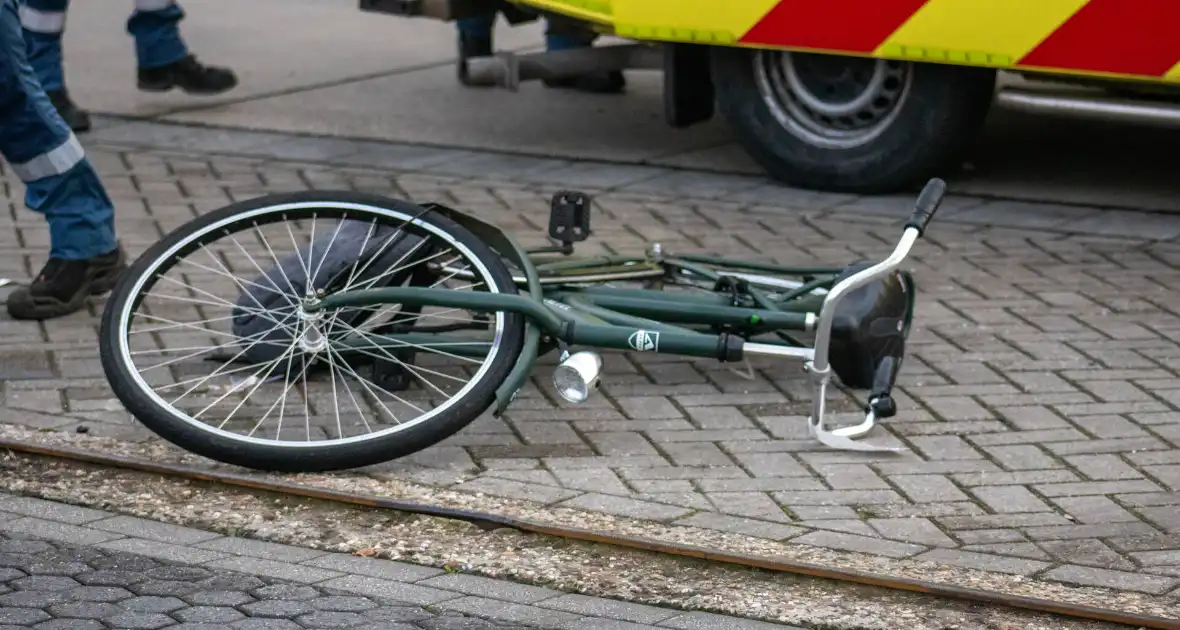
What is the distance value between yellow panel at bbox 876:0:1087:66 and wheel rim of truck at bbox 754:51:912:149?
0.34 meters

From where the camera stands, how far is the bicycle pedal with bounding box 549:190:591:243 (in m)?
5.54

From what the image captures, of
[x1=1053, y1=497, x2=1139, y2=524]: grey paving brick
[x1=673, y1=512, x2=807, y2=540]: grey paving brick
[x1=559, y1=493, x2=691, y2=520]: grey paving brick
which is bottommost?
[x1=1053, y1=497, x2=1139, y2=524]: grey paving brick

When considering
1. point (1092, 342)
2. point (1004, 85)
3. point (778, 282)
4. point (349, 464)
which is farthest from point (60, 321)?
point (1004, 85)

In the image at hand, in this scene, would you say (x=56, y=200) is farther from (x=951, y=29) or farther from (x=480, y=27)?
(x=480, y=27)

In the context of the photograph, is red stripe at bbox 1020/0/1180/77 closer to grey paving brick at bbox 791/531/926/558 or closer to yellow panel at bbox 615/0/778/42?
yellow panel at bbox 615/0/778/42

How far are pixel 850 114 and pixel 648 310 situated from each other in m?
2.88

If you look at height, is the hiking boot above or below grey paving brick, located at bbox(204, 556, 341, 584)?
below

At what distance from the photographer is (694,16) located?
7.74 metres

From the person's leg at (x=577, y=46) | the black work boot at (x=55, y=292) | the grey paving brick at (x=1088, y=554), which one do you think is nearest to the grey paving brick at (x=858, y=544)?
the grey paving brick at (x=1088, y=554)

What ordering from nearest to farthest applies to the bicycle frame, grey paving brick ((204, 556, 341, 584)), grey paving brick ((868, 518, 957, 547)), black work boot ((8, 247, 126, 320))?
grey paving brick ((204, 556, 341, 584)) → grey paving brick ((868, 518, 957, 547)) → the bicycle frame → black work boot ((8, 247, 126, 320))

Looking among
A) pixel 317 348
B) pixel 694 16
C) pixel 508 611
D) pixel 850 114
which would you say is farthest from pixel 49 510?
pixel 850 114

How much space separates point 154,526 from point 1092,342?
297 cm

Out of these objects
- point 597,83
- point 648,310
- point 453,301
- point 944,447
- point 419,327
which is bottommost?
point 597,83

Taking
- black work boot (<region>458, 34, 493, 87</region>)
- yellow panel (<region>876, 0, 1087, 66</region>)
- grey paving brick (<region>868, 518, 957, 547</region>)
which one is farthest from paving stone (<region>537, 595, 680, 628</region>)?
black work boot (<region>458, 34, 493, 87</region>)
